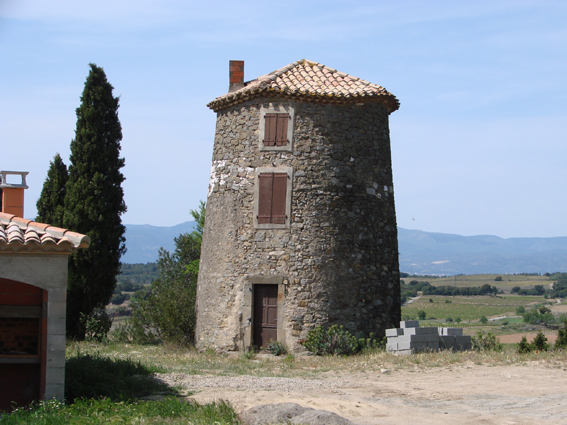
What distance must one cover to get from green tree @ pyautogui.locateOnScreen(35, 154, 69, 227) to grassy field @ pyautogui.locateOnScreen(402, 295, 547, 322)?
41.0m

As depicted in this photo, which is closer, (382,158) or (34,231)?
(34,231)

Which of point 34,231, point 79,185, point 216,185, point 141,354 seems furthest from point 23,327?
point 79,185

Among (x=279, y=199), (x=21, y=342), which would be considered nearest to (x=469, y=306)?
(x=279, y=199)

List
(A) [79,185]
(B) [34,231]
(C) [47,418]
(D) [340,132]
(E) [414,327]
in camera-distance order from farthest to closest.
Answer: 1. (A) [79,185]
2. (D) [340,132]
3. (E) [414,327]
4. (B) [34,231]
5. (C) [47,418]

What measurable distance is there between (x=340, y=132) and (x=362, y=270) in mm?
3911

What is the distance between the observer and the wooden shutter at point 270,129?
1814 cm

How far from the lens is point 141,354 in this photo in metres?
17.9

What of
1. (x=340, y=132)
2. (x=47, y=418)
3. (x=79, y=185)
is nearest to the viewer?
(x=47, y=418)

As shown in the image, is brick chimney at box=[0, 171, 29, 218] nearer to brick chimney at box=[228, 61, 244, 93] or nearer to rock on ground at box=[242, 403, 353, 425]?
rock on ground at box=[242, 403, 353, 425]

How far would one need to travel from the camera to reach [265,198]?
709 inches

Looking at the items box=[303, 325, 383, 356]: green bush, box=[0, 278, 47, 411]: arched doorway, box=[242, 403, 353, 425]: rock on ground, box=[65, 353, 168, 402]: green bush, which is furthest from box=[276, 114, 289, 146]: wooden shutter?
box=[242, 403, 353, 425]: rock on ground

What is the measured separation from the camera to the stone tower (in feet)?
57.8

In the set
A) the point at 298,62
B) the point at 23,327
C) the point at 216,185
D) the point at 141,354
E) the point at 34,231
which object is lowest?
the point at 141,354

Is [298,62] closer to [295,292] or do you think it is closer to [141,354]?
[295,292]
